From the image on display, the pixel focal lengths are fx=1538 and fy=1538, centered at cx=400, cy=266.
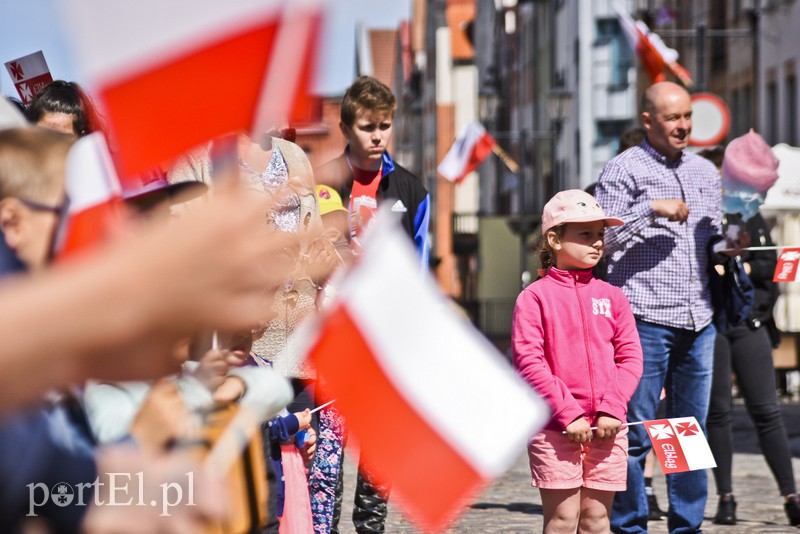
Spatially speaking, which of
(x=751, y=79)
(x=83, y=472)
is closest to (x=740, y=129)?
(x=751, y=79)

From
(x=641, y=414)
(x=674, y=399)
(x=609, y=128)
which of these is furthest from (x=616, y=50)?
(x=641, y=414)

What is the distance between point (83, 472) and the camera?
80.8 inches

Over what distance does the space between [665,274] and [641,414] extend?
0.62 metres

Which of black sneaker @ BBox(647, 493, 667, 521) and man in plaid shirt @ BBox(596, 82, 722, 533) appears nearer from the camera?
man in plaid shirt @ BBox(596, 82, 722, 533)

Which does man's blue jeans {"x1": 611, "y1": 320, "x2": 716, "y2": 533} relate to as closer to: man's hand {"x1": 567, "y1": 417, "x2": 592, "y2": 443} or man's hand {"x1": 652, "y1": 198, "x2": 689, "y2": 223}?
man's hand {"x1": 652, "y1": 198, "x2": 689, "y2": 223}

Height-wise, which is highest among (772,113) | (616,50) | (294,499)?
(294,499)

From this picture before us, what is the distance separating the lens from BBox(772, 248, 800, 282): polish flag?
7.33m

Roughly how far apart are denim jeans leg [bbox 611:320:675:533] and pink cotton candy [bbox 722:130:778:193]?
124 centimetres

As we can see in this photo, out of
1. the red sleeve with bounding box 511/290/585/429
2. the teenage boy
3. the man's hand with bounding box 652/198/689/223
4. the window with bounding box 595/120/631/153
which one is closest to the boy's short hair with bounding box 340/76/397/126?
the teenage boy

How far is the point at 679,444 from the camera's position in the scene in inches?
248

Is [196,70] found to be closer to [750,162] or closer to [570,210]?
[570,210]

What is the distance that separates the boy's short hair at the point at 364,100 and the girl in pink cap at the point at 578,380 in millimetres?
1260

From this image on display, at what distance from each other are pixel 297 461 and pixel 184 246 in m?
3.82

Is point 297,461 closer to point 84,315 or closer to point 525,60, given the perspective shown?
point 84,315
